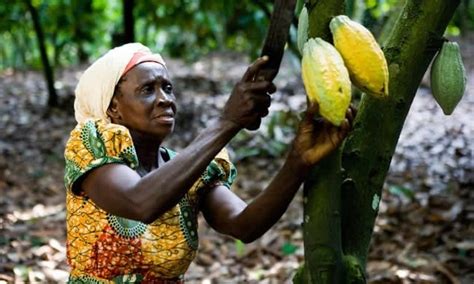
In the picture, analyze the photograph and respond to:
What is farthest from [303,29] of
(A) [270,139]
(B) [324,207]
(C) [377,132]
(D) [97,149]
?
(A) [270,139]

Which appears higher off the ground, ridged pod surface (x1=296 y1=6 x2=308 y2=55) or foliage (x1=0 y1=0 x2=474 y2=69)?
ridged pod surface (x1=296 y1=6 x2=308 y2=55)

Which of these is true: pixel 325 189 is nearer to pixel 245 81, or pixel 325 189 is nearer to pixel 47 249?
pixel 245 81

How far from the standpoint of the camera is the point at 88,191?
1.68m

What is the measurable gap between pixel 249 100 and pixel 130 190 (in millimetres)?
341

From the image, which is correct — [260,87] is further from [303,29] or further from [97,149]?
[97,149]

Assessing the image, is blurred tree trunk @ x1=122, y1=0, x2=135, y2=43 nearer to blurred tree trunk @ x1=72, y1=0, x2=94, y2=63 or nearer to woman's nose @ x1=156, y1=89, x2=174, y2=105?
blurred tree trunk @ x1=72, y1=0, x2=94, y2=63

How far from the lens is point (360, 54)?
1.20m

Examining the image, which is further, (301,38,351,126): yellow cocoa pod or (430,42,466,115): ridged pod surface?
(430,42,466,115): ridged pod surface

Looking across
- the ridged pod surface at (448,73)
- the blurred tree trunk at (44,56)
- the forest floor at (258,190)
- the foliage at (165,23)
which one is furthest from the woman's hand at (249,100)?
the blurred tree trunk at (44,56)

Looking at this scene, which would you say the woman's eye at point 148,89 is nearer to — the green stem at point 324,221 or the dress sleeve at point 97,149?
the dress sleeve at point 97,149

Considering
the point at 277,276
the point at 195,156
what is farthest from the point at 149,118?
the point at 277,276

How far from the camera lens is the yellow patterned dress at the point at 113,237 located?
5.61 feet

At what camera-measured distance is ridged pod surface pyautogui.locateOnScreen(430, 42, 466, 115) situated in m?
1.45

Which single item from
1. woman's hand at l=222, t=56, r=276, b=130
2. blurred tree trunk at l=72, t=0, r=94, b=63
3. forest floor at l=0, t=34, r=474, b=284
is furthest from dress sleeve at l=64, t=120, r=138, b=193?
blurred tree trunk at l=72, t=0, r=94, b=63
